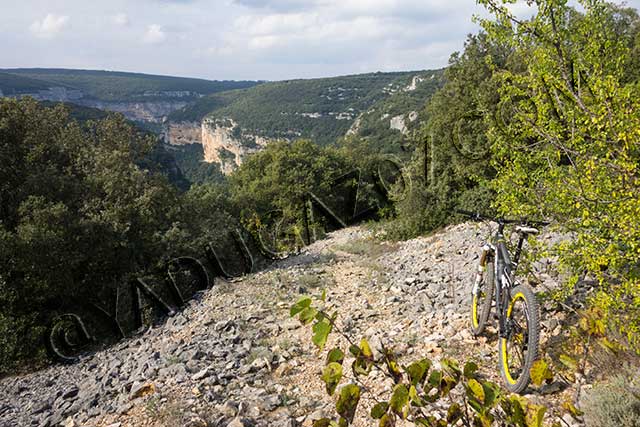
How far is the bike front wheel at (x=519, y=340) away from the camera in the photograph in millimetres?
3164

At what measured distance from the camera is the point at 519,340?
3436 millimetres

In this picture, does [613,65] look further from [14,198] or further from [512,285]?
[14,198]

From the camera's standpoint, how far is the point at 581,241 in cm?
335

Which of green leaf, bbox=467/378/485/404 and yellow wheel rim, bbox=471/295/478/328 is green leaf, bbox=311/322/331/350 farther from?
yellow wheel rim, bbox=471/295/478/328

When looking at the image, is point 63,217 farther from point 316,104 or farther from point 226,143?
point 316,104

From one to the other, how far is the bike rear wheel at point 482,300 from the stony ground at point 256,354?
0.69ft

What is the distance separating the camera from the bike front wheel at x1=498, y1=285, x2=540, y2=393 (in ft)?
10.4

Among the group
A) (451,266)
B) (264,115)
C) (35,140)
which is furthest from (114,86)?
(451,266)

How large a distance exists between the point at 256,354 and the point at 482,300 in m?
3.05

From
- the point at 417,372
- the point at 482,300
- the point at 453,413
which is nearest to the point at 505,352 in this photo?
the point at 482,300

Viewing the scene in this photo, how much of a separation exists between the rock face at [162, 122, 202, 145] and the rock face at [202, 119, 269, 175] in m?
12.5

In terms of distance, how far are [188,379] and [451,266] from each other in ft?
17.8

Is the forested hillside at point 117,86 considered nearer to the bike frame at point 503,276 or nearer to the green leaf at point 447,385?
the bike frame at point 503,276

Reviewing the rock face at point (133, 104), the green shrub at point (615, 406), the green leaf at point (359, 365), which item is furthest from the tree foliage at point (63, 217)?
the rock face at point (133, 104)
